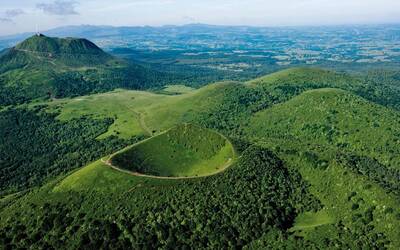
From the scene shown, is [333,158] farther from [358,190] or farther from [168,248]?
[168,248]

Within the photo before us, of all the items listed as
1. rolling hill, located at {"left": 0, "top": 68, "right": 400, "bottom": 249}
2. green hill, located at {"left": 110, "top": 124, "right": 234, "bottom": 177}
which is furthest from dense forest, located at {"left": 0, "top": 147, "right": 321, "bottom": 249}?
green hill, located at {"left": 110, "top": 124, "right": 234, "bottom": 177}

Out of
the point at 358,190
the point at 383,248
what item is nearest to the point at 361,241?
the point at 383,248

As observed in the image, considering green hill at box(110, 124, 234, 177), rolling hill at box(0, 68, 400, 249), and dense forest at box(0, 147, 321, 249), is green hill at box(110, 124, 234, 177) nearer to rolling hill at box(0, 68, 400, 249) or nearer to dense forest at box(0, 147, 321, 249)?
rolling hill at box(0, 68, 400, 249)

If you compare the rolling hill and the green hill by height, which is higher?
the green hill

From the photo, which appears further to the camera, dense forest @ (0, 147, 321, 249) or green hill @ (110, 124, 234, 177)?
→ green hill @ (110, 124, 234, 177)

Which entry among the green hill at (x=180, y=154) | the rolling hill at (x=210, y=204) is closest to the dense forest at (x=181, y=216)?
the rolling hill at (x=210, y=204)

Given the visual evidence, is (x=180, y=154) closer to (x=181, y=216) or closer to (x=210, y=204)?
(x=210, y=204)

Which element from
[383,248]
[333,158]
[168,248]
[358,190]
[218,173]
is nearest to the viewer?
[383,248]

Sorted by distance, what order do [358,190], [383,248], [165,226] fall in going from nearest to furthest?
[383,248] → [165,226] → [358,190]

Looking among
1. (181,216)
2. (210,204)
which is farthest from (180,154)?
(181,216)
